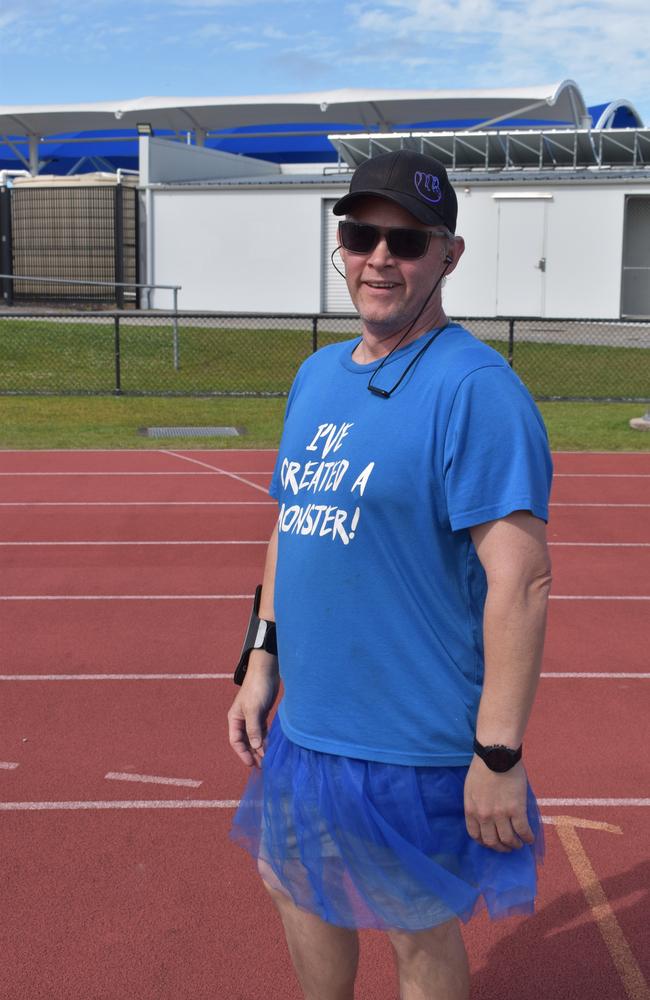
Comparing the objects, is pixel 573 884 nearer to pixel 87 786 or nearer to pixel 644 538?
pixel 87 786

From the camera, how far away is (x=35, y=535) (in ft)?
29.7

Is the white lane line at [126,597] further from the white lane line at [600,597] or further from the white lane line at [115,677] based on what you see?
the white lane line at [600,597]

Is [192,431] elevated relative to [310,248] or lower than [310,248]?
lower

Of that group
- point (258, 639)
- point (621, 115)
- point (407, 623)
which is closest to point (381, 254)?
point (407, 623)

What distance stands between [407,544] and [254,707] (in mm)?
642

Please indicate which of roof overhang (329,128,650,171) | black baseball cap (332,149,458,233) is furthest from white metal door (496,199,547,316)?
black baseball cap (332,149,458,233)

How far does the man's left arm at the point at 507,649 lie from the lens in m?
2.15

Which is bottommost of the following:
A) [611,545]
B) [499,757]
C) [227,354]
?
[611,545]

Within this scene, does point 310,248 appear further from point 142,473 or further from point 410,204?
point 410,204

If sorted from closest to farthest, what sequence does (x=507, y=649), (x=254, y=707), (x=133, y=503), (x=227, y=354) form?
1. (x=507, y=649)
2. (x=254, y=707)
3. (x=133, y=503)
4. (x=227, y=354)

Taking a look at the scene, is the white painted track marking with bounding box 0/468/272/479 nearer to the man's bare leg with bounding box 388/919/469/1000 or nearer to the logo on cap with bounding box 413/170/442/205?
the logo on cap with bounding box 413/170/442/205

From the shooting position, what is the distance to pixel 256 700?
2656 mm

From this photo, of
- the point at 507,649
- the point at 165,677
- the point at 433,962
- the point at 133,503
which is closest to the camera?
the point at 507,649

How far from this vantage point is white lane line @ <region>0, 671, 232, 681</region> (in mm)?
5797
